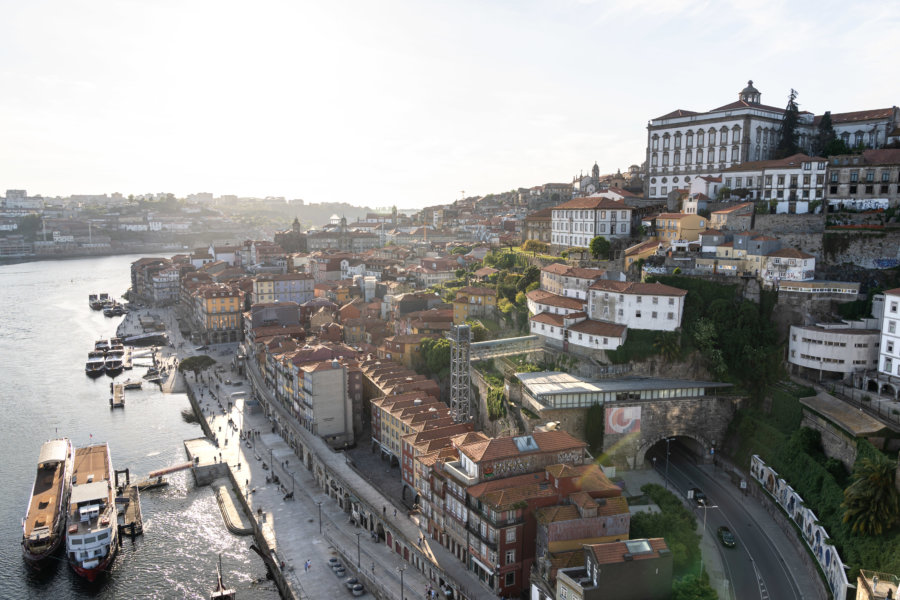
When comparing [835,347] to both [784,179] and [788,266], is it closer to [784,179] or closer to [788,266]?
[788,266]

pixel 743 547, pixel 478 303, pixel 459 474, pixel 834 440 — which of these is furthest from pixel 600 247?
pixel 459 474

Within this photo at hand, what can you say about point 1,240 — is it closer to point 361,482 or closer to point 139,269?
point 139,269

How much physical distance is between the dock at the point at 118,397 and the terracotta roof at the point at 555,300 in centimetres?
3042

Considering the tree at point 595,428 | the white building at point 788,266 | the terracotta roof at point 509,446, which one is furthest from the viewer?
the white building at point 788,266

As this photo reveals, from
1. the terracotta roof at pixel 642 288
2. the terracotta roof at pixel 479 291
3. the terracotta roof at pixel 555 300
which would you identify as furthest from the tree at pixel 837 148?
the terracotta roof at pixel 479 291

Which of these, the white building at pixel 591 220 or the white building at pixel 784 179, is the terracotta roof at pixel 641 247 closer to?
the white building at pixel 591 220

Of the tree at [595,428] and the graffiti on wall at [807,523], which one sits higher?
the tree at [595,428]

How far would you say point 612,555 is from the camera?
1828cm

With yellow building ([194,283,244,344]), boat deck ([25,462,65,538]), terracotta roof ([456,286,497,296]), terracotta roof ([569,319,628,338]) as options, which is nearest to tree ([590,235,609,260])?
terracotta roof ([456,286,497,296])

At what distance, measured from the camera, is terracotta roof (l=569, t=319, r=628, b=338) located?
34062mm

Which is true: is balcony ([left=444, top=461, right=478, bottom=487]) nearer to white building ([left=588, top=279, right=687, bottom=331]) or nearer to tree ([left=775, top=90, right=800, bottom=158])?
white building ([left=588, top=279, right=687, bottom=331])

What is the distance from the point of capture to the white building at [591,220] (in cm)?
4588

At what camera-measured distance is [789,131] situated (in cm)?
4734

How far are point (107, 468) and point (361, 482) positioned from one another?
1308cm
